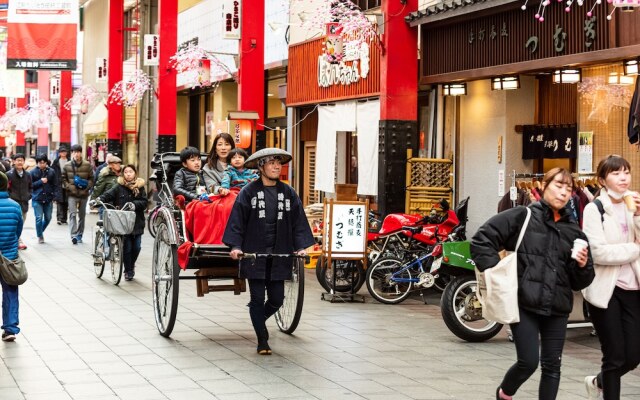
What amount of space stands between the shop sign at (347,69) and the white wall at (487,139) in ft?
7.41

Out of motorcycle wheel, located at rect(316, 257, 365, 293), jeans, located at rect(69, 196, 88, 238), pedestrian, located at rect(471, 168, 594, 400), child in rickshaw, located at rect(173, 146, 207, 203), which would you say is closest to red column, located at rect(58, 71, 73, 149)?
jeans, located at rect(69, 196, 88, 238)

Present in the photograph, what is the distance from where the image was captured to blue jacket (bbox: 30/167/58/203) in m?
25.9

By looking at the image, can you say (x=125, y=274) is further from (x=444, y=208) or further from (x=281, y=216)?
(x=281, y=216)

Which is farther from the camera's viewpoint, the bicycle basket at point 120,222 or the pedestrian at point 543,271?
the bicycle basket at point 120,222

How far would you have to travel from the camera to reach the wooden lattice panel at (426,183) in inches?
701

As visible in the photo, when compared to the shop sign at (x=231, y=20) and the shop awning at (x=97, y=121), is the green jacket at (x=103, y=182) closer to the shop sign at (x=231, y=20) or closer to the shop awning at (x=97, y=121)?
the shop sign at (x=231, y=20)

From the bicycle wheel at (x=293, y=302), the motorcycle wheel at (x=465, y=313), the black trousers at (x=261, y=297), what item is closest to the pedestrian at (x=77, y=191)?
the bicycle wheel at (x=293, y=302)

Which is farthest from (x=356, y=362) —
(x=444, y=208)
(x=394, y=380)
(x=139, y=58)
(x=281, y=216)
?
(x=139, y=58)

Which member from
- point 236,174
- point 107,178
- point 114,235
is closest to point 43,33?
point 107,178

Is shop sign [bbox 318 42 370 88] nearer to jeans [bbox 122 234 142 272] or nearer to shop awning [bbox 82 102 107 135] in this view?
jeans [bbox 122 234 142 272]

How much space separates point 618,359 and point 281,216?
4220 millimetres

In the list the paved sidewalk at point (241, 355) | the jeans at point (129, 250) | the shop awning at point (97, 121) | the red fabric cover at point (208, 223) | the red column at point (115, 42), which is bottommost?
the paved sidewalk at point (241, 355)

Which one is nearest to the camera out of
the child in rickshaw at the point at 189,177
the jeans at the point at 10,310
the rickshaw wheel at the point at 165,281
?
the jeans at the point at 10,310

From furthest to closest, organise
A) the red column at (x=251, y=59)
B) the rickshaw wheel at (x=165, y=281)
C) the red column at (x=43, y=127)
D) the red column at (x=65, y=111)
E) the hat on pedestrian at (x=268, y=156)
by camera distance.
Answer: the red column at (x=43, y=127), the red column at (x=65, y=111), the red column at (x=251, y=59), the rickshaw wheel at (x=165, y=281), the hat on pedestrian at (x=268, y=156)
